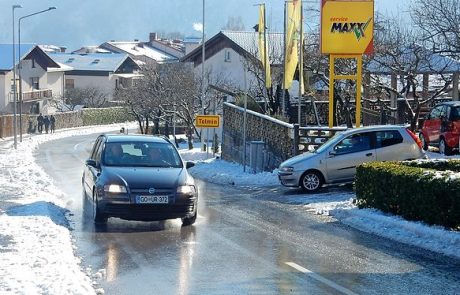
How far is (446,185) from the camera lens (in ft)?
43.2

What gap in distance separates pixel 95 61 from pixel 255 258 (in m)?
96.7

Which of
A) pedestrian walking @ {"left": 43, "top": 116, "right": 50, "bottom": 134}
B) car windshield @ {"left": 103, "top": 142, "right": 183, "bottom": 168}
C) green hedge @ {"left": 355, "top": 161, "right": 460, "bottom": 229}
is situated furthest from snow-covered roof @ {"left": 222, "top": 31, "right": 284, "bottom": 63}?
car windshield @ {"left": 103, "top": 142, "right": 183, "bottom": 168}

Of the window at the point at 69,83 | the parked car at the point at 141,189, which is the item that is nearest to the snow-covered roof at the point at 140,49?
the window at the point at 69,83

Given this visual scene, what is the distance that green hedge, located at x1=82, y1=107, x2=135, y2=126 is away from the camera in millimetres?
91188

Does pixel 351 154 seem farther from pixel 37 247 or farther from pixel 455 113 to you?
pixel 37 247

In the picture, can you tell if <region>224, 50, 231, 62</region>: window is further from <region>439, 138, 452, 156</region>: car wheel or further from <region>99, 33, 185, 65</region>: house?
<region>99, 33, 185, 65</region>: house

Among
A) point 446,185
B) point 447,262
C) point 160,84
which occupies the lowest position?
point 447,262

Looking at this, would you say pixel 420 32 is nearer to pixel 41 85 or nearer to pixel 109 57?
pixel 41 85

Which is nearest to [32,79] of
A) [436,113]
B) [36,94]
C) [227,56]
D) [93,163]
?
[36,94]

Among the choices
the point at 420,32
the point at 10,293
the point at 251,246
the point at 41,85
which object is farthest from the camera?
the point at 41,85

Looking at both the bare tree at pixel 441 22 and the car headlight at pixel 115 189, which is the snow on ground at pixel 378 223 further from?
the bare tree at pixel 441 22

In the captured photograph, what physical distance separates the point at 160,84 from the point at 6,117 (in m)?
17.6

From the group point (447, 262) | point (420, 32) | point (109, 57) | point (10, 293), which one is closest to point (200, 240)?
point (447, 262)

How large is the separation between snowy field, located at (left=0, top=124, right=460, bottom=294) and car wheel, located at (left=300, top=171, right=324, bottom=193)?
458 millimetres
